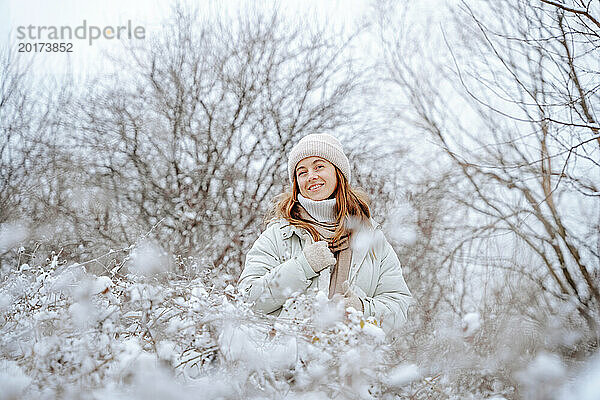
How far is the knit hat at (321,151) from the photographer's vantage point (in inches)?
69.2

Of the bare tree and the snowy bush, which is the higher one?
the bare tree

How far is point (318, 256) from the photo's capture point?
1521 mm

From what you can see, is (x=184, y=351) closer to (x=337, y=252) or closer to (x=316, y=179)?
(x=337, y=252)

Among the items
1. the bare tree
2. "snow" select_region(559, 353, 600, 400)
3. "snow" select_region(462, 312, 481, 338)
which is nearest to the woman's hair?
"snow" select_region(462, 312, 481, 338)

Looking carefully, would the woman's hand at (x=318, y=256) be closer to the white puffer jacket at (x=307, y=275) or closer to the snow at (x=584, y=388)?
the white puffer jacket at (x=307, y=275)

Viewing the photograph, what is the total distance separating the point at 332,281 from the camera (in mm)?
1601

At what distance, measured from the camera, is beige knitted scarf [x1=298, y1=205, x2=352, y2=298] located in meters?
1.59

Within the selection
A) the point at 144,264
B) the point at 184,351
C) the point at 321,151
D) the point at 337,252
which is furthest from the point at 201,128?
the point at 184,351

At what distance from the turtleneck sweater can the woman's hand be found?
177mm

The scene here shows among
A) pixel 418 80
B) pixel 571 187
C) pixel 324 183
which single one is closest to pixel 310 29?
pixel 418 80

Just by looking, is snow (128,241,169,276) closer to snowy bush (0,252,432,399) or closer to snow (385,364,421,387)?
snowy bush (0,252,432,399)

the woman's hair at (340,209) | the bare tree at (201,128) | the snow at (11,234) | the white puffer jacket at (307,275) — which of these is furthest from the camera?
the bare tree at (201,128)

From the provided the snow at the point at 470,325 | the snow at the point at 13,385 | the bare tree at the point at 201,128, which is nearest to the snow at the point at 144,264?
the snow at the point at 13,385

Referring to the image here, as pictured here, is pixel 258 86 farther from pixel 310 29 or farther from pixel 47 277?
pixel 47 277
